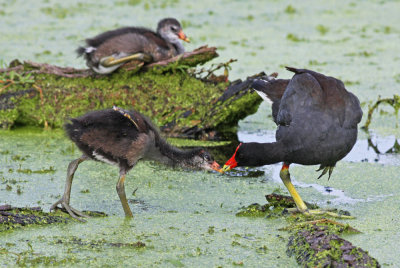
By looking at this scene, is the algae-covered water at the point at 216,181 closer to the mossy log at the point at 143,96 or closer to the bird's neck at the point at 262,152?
the mossy log at the point at 143,96

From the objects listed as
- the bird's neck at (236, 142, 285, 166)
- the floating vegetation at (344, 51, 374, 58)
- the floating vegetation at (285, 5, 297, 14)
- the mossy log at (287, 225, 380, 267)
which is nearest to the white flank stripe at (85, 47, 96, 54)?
the bird's neck at (236, 142, 285, 166)

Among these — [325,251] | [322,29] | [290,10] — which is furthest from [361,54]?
[325,251]

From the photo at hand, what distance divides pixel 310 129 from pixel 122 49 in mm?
2712

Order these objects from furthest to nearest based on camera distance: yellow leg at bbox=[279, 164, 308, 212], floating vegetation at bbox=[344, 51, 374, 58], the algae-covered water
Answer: floating vegetation at bbox=[344, 51, 374, 58] < yellow leg at bbox=[279, 164, 308, 212] < the algae-covered water

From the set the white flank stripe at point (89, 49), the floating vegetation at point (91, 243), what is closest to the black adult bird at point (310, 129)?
the floating vegetation at point (91, 243)

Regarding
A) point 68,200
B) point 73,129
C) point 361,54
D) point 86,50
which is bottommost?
point 68,200

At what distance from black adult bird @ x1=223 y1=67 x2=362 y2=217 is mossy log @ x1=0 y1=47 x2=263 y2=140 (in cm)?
204

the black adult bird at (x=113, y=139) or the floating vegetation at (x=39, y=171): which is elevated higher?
the black adult bird at (x=113, y=139)

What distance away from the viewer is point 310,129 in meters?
4.34

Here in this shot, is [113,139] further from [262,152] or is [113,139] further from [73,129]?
[262,152]

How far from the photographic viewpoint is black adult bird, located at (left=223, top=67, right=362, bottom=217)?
14.3 ft

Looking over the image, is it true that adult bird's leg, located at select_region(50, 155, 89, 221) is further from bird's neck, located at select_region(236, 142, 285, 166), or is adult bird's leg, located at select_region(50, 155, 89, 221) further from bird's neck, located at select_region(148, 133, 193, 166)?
bird's neck, located at select_region(236, 142, 285, 166)

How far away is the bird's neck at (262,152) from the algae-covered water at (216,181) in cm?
38

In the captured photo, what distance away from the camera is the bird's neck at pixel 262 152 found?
4383mm
